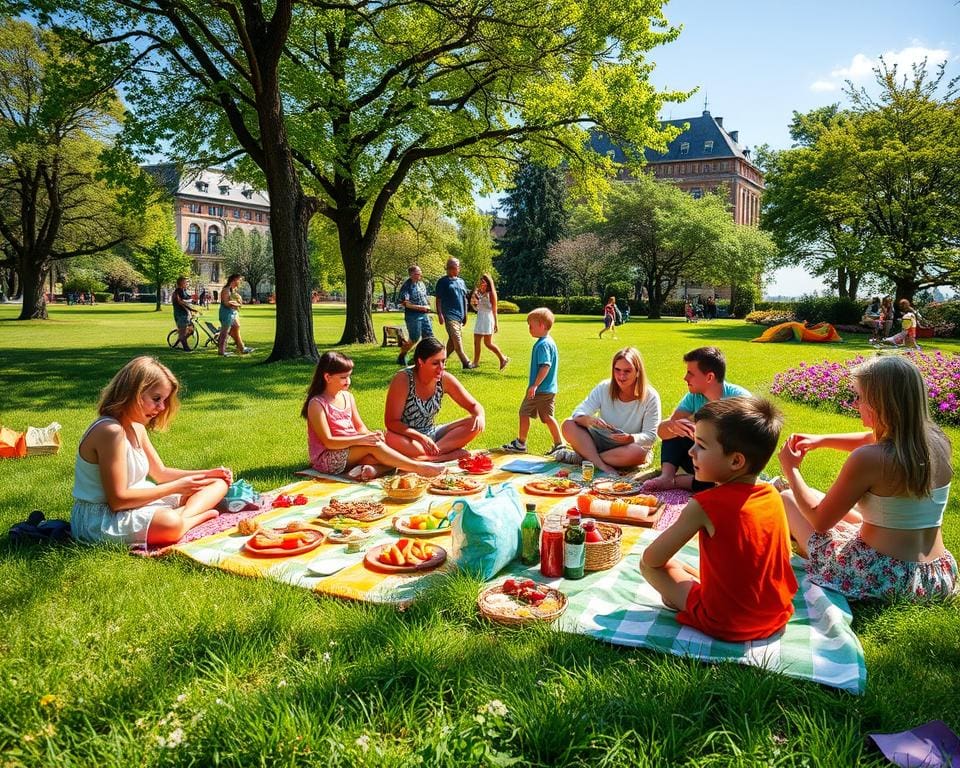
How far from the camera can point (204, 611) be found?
3.30 meters

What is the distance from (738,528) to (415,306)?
11262mm

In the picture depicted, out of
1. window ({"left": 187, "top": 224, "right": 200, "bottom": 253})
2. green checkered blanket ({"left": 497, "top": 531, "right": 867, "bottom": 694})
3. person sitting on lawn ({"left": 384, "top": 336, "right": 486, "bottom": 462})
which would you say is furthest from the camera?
window ({"left": 187, "top": 224, "right": 200, "bottom": 253})

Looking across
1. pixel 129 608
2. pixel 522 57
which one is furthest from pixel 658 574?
pixel 522 57

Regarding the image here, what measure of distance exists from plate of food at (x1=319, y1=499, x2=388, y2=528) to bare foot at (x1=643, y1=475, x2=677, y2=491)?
237 cm

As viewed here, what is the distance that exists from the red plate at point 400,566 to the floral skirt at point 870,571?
2235 millimetres

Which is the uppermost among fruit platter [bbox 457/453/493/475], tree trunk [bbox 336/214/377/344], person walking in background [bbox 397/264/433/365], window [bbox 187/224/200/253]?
window [bbox 187/224/200/253]

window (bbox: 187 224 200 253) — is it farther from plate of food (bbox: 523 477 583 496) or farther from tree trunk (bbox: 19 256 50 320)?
plate of food (bbox: 523 477 583 496)

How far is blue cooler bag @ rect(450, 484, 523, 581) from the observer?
3.77 metres

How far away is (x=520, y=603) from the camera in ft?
11.2

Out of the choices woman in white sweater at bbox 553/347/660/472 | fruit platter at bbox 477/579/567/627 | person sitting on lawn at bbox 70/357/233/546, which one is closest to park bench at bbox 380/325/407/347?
woman in white sweater at bbox 553/347/660/472

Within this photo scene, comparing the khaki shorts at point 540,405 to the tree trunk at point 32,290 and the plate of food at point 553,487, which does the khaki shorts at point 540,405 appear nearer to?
the plate of food at point 553,487

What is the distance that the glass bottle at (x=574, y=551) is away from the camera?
3.84 metres

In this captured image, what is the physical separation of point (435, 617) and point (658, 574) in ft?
3.85

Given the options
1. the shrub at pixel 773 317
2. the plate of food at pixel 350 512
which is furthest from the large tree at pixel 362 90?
the shrub at pixel 773 317
